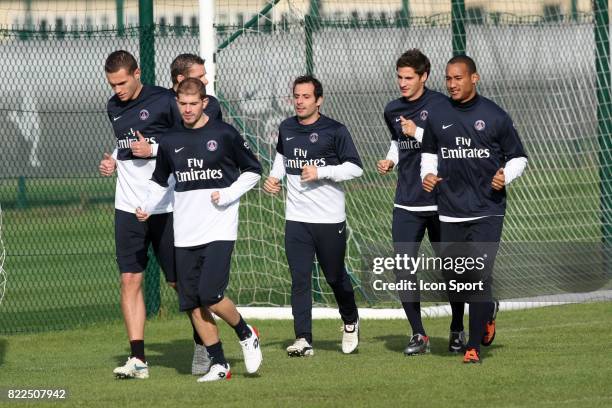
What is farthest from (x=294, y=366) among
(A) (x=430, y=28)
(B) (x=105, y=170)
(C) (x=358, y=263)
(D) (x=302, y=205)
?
(A) (x=430, y=28)

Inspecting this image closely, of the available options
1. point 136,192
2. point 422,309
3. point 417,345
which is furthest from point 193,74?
point 422,309

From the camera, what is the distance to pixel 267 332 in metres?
11.8

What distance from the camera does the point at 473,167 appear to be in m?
9.52

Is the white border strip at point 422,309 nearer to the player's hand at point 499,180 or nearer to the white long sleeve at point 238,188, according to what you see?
the player's hand at point 499,180

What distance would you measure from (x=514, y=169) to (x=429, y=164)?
0.68 meters

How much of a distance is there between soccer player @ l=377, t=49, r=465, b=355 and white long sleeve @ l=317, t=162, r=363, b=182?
0.28 m

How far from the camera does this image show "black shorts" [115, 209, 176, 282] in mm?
9539

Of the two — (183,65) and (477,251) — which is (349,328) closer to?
(477,251)

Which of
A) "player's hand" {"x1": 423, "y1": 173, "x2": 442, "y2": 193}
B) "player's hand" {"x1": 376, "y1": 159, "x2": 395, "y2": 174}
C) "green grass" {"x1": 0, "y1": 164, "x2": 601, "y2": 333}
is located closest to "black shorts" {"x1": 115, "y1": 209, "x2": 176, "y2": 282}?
"player's hand" {"x1": 376, "y1": 159, "x2": 395, "y2": 174}

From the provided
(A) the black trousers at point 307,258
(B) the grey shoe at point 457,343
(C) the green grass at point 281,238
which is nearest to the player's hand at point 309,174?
(A) the black trousers at point 307,258

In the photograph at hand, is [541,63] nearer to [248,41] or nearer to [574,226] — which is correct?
[574,226]

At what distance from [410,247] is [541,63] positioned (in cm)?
368

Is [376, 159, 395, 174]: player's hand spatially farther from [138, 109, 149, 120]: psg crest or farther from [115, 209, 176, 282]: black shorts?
[138, 109, 149, 120]: psg crest

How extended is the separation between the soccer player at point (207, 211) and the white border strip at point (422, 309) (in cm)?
337
